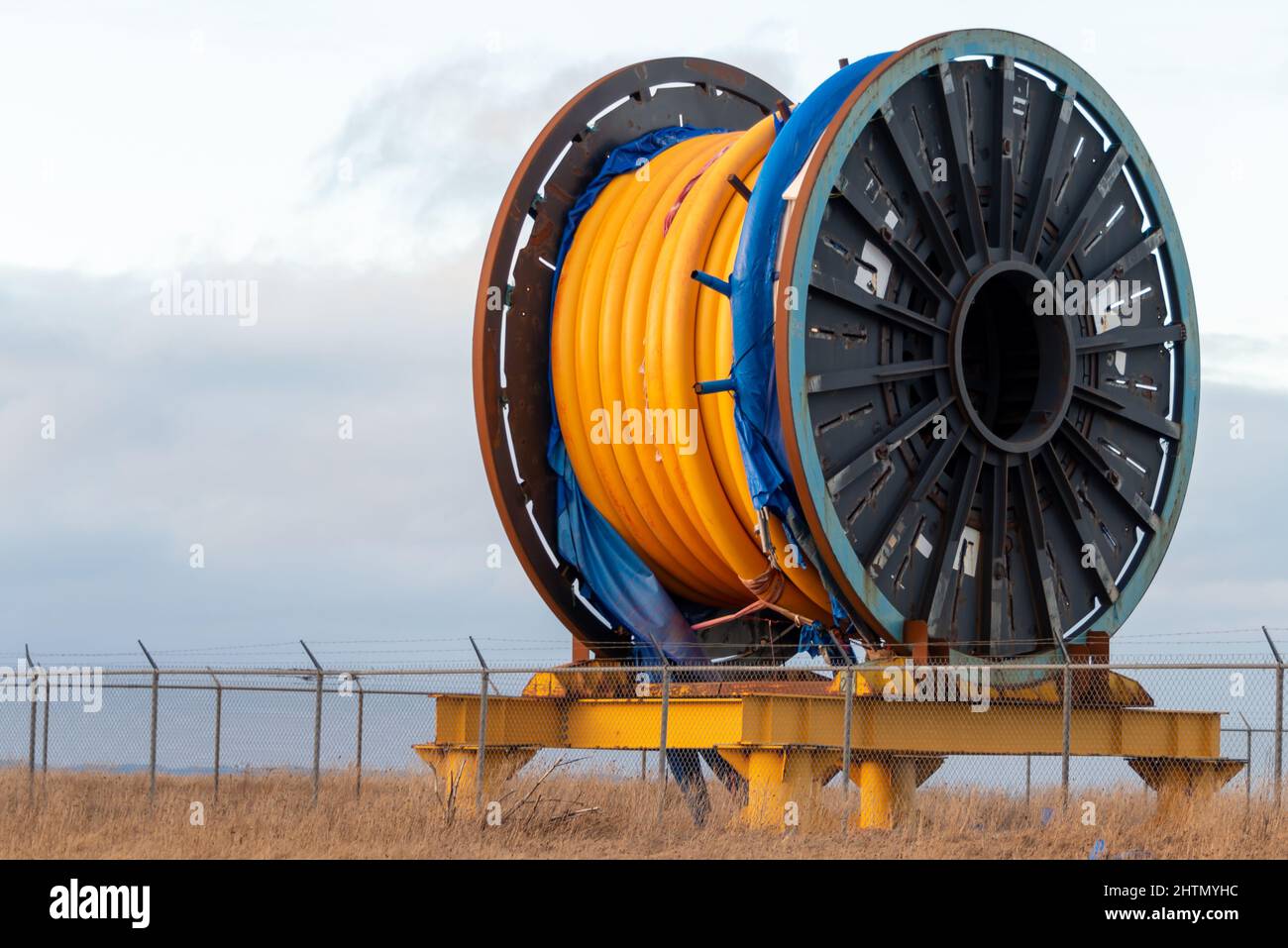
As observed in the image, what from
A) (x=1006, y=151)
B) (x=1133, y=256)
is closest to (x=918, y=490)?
(x=1006, y=151)

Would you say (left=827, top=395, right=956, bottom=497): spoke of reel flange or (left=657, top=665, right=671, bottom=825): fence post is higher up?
(left=827, top=395, right=956, bottom=497): spoke of reel flange

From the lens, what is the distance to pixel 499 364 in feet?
47.8

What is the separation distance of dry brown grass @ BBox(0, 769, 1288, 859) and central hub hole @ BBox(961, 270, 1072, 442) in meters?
3.14

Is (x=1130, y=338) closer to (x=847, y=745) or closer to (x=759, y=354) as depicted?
(x=759, y=354)

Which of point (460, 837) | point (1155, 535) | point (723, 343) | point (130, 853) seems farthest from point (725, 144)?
point (130, 853)

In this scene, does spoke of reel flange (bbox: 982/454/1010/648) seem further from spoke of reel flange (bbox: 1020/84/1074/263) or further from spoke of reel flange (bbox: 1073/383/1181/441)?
spoke of reel flange (bbox: 1020/84/1074/263)

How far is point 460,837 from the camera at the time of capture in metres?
12.0

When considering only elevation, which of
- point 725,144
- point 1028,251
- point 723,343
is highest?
point 725,144

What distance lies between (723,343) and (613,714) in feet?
10.6

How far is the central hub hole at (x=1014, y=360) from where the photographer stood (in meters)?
14.5

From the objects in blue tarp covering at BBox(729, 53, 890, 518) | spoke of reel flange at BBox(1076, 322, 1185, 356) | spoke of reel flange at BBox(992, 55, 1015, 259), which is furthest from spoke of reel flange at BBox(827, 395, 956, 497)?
spoke of reel flange at BBox(1076, 322, 1185, 356)

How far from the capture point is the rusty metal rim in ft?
47.4

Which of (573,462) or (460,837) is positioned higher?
(573,462)
